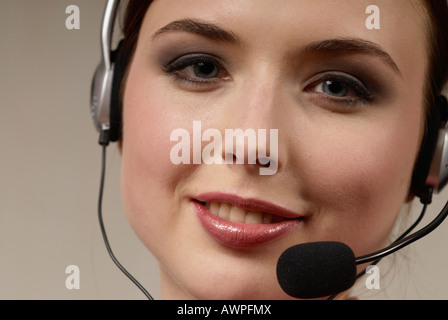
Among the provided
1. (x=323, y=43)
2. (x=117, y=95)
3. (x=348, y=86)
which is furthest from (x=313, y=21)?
(x=117, y=95)

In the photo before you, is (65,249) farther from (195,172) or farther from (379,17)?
(379,17)

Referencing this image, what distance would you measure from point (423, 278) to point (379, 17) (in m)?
0.82

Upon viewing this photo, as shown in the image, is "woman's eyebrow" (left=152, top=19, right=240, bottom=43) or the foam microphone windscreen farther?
"woman's eyebrow" (left=152, top=19, right=240, bottom=43)

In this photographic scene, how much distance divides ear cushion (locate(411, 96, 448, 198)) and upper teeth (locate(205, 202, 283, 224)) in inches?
12.3

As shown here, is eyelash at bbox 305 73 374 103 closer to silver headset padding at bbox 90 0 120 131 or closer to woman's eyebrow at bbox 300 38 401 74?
woman's eyebrow at bbox 300 38 401 74

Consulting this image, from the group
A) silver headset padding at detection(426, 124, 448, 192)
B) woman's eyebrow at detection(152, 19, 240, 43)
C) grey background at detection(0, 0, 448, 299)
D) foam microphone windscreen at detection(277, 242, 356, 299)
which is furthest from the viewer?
grey background at detection(0, 0, 448, 299)

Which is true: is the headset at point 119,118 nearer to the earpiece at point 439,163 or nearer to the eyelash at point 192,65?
the earpiece at point 439,163

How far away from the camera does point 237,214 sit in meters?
1.04

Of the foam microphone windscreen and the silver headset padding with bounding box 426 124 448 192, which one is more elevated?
the silver headset padding with bounding box 426 124 448 192

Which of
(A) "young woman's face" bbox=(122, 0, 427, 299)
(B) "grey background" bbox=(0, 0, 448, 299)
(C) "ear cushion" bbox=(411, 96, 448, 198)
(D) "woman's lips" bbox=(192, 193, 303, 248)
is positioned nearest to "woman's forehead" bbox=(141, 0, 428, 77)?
(A) "young woman's face" bbox=(122, 0, 427, 299)

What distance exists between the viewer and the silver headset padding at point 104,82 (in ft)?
4.00

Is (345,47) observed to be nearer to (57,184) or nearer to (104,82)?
(104,82)

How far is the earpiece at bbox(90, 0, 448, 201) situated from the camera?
1.15m
